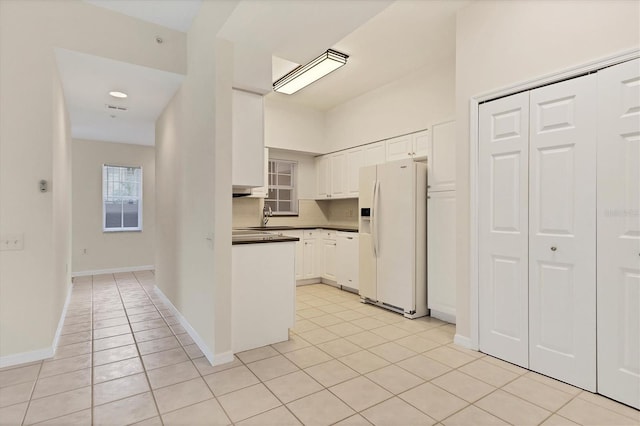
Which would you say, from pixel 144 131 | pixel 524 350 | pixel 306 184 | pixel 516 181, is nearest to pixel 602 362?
pixel 524 350

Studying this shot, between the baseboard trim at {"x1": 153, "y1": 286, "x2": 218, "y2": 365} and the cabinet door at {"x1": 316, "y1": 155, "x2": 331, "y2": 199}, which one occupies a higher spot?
the cabinet door at {"x1": 316, "y1": 155, "x2": 331, "y2": 199}

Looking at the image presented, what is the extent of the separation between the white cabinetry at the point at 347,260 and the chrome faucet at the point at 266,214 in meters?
1.27

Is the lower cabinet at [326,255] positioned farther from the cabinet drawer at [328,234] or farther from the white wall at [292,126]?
the white wall at [292,126]

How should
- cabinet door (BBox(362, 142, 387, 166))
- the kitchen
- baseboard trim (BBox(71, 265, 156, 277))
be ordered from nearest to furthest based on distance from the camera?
the kitchen → cabinet door (BBox(362, 142, 387, 166)) → baseboard trim (BBox(71, 265, 156, 277))

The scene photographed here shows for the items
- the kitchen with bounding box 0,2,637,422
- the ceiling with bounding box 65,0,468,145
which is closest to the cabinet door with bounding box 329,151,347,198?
the ceiling with bounding box 65,0,468,145

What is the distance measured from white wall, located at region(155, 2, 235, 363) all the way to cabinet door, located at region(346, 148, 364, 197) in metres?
2.67

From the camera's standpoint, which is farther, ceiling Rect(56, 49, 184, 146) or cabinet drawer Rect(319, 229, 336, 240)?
cabinet drawer Rect(319, 229, 336, 240)

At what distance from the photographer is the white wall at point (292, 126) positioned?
17.8 ft

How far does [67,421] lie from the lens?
76.0 inches

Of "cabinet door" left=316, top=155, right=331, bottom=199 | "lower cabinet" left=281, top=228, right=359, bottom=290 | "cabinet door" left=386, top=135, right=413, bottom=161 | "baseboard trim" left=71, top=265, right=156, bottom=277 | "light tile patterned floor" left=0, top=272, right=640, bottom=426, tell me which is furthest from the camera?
"baseboard trim" left=71, top=265, right=156, bottom=277

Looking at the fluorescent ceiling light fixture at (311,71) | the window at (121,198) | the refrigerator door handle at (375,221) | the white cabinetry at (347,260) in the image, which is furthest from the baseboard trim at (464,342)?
the window at (121,198)

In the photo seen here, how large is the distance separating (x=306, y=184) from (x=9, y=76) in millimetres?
4251

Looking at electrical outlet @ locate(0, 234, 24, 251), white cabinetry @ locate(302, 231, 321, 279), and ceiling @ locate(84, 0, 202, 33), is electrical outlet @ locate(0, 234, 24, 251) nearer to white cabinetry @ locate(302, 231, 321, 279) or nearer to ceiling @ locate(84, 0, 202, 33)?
ceiling @ locate(84, 0, 202, 33)

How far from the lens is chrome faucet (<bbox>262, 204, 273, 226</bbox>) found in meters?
5.60
